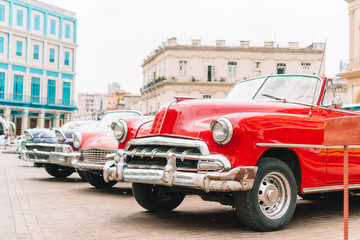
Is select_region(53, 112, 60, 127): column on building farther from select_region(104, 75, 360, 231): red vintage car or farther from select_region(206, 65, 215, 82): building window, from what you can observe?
select_region(104, 75, 360, 231): red vintage car

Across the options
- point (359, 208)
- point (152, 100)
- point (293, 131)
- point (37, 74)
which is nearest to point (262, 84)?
point (293, 131)

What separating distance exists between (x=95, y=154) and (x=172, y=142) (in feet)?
11.8

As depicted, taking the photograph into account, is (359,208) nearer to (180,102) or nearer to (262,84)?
(262,84)

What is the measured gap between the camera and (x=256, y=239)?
4.71m

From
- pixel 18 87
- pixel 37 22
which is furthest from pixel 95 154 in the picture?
pixel 37 22

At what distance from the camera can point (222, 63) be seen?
5469cm

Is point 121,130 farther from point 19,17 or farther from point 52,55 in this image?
point 52,55

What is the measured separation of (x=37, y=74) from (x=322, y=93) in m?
49.3

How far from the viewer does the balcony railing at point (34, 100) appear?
49.0 meters

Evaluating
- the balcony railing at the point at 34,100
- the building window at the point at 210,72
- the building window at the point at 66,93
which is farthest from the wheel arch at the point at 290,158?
the building window at the point at 66,93

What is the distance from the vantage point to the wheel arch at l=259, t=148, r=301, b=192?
5.45 m

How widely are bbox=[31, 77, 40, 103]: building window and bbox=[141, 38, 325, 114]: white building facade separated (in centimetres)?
1476

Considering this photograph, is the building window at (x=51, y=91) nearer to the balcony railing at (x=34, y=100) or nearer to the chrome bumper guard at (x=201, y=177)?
the balcony railing at (x=34, y=100)

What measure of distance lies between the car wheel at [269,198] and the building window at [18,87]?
48385 millimetres
